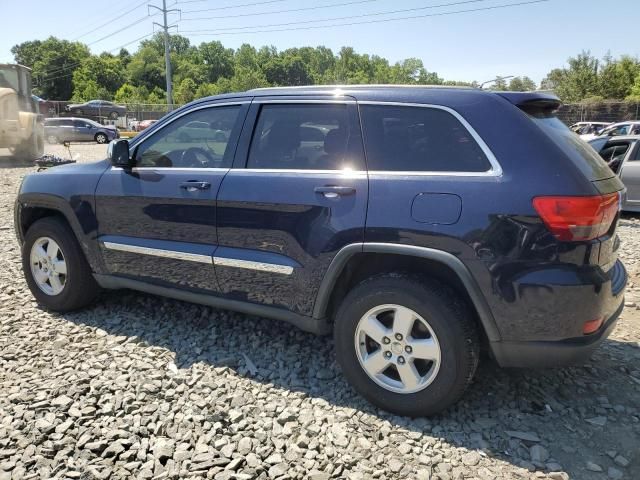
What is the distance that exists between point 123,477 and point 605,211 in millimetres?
2700

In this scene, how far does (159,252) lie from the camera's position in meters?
3.75

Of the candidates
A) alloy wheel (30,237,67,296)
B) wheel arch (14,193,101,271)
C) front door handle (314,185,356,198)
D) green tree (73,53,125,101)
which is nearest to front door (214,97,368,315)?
front door handle (314,185,356,198)

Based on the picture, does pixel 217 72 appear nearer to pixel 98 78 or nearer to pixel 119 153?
pixel 98 78

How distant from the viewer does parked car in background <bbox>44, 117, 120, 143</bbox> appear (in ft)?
98.3

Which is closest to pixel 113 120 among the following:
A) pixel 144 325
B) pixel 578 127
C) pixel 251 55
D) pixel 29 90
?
pixel 29 90

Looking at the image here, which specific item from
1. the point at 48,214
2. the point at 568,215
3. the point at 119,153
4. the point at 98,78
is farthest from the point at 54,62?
the point at 568,215

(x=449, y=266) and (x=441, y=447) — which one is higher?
(x=449, y=266)

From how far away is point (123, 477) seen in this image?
98.0 inches

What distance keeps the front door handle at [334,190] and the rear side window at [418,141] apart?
Result: 19 centimetres

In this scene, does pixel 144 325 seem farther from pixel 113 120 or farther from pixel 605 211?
pixel 113 120

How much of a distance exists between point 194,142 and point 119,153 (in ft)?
1.85

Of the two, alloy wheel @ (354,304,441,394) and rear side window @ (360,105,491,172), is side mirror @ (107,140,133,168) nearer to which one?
rear side window @ (360,105,491,172)

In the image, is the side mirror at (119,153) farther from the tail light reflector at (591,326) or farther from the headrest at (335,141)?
the tail light reflector at (591,326)

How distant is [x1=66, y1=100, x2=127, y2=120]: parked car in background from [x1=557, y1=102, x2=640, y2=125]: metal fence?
34640mm
